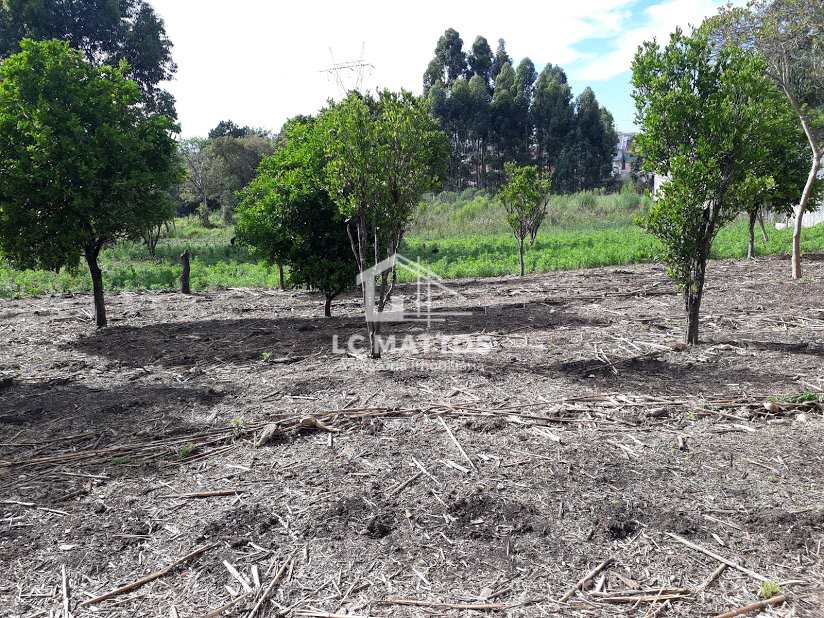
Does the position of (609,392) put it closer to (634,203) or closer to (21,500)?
(21,500)

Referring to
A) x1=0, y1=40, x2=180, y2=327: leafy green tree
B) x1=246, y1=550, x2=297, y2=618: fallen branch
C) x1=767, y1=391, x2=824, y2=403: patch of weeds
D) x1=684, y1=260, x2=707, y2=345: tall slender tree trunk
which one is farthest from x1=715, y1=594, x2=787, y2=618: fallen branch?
x1=0, y1=40, x2=180, y2=327: leafy green tree

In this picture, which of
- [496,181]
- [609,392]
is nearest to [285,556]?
[609,392]

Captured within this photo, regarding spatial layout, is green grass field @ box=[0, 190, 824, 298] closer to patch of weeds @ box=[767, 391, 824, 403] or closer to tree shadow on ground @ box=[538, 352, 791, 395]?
tree shadow on ground @ box=[538, 352, 791, 395]

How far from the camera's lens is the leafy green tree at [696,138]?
772cm

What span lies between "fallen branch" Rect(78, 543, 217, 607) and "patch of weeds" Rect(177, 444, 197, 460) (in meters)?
1.63

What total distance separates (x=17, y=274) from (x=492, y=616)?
21787 millimetres

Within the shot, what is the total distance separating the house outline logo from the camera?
28.6 ft

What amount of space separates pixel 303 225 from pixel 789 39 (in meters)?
13.3

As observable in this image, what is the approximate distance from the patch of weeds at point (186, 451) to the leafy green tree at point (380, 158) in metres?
3.58

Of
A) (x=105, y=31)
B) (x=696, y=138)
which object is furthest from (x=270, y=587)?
(x=105, y=31)

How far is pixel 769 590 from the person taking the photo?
3.33 m

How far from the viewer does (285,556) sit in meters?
3.84

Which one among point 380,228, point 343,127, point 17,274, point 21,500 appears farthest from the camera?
point 17,274
